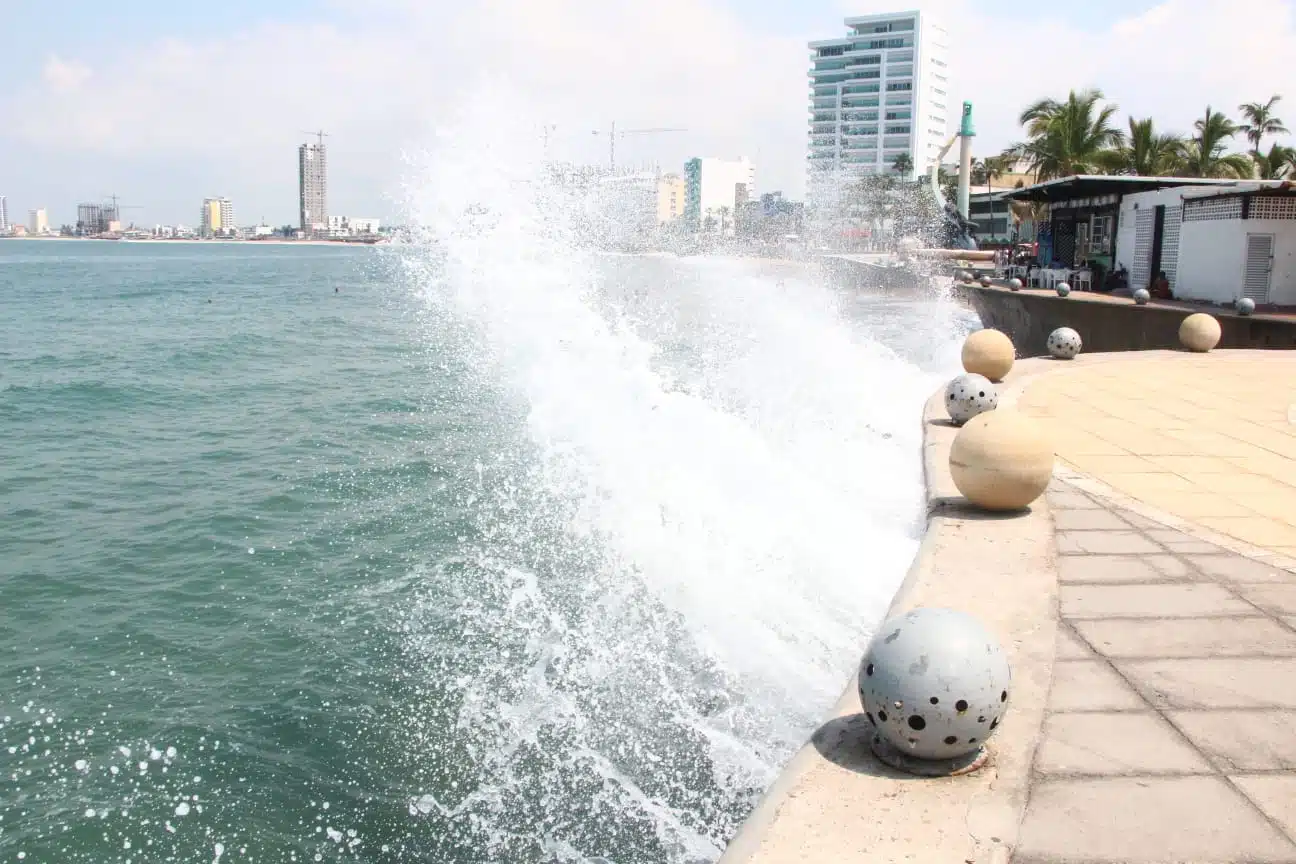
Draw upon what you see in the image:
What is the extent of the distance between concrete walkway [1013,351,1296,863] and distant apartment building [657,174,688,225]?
161294 mm

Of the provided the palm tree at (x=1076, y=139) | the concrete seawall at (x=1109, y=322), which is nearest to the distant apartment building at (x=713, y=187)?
the palm tree at (x=1076, y=139)

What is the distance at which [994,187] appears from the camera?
83.9m

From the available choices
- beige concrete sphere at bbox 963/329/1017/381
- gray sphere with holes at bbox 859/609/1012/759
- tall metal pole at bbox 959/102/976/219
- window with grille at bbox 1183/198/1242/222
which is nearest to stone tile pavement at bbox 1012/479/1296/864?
gray sphere with holes at bbox 859/609/1012/759

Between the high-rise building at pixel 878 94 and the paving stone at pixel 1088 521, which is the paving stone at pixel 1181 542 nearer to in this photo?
the paving stone at pixel 1088 521

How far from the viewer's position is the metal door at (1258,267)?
24.1 m

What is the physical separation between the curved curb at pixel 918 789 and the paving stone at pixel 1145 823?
0.32 feet

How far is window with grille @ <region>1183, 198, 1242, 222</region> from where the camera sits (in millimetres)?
24594

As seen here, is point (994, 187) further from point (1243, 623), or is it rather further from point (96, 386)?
point (1243, 623)

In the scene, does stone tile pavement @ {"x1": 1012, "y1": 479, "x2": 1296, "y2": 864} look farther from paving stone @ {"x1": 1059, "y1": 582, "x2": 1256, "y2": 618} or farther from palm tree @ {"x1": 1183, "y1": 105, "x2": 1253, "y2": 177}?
palm tree @ {"x1": 1183, "y1": 105, "x2": 1253, "y2": 177}

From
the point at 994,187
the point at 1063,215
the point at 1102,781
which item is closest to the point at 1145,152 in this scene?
the point at 1063,215

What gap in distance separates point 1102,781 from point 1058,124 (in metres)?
53.1

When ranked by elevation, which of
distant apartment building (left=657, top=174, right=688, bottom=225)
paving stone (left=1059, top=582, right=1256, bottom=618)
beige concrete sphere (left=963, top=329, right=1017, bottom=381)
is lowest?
paving stone (left=1059, top=582, right=1256, bottom=618)

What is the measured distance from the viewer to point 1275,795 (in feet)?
12.3

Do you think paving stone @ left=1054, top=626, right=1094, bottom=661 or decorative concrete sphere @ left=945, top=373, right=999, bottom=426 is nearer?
paving stone @ left=1054, top=626, right=1094, bottom=661
